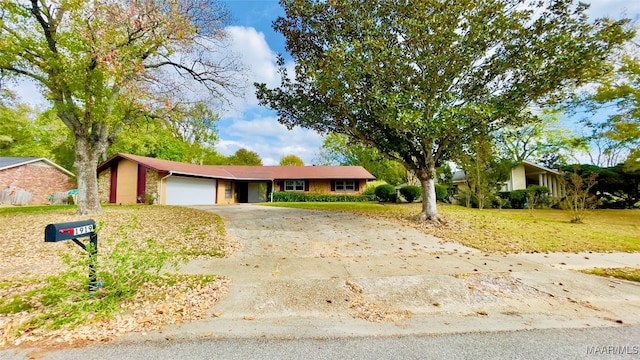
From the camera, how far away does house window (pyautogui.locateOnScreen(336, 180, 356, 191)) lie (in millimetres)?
25562

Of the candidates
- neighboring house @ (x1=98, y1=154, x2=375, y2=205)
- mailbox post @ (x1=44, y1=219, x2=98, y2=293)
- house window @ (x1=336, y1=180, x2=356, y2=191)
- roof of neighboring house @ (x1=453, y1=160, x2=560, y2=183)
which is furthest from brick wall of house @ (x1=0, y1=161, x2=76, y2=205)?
roof of neighboring house @ (x1=453, y1=160, x2=560, y2=183)

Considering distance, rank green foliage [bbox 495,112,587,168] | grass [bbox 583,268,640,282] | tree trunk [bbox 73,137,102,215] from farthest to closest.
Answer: green foliage [bbox 495,112,587,168]
tree trunk [bbox 73,137,102,215]
grass [bbox 583,268,640,282]

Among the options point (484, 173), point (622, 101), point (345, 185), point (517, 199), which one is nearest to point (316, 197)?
point (345, 185)

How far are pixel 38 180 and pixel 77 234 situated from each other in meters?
25.4

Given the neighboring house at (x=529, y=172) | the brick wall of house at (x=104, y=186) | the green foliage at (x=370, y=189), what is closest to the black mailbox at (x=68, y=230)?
the brick wall of house at (x=104, y=186)

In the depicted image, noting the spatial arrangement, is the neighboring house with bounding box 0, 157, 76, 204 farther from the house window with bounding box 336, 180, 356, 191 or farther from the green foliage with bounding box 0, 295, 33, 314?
the house window with bounding box 336, 180, 356, 191

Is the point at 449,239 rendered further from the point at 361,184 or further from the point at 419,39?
the point at 361,184

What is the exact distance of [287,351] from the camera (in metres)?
2.55

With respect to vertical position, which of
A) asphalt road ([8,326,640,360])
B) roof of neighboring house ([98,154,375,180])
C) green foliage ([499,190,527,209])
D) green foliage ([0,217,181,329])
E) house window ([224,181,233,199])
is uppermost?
roof of neighboring house ([98,154,375,180])

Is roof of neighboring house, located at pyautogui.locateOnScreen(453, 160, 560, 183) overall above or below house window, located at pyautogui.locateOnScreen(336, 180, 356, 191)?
above

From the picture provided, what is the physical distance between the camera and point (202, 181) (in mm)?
20891

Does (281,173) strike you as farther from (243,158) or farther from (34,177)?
(34,177)

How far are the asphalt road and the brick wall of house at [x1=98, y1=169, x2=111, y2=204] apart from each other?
20.7 meters

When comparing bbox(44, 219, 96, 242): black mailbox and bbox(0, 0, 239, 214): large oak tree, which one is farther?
bbox(0, 0, 239, 214): large oak tree
